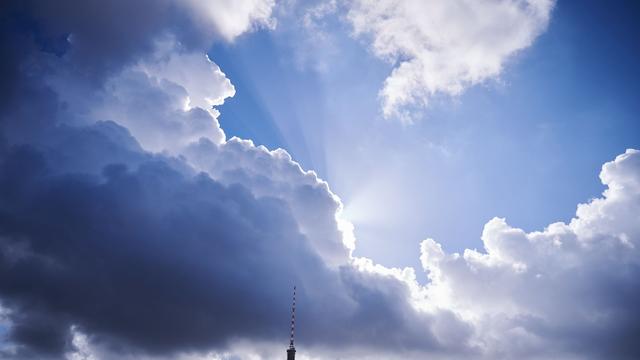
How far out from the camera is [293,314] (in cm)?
17762

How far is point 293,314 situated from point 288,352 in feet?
80.9

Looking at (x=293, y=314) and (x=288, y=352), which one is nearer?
(x=293, y=314)

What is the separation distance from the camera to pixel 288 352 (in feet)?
621

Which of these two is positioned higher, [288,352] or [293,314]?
[293,314]
